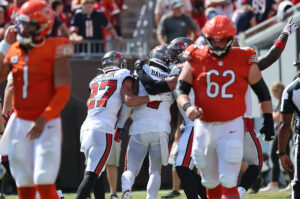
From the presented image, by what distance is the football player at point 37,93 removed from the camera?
6.44 metres

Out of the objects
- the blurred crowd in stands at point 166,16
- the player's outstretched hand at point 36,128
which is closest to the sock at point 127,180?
the player's outstretched hand at point 36,128

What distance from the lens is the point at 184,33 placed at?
14.1 m

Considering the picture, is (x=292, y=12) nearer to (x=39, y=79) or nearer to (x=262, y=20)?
(x=262, y=20)

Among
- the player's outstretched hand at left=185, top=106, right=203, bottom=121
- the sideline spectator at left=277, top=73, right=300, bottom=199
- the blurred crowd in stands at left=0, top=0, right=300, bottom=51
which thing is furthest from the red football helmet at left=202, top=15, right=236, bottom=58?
the blurred crowd in stands at left=0, top=0, right=300, bottom=51

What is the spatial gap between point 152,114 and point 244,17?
21.1ft

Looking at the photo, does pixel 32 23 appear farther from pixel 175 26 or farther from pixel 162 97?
pixel 175 26

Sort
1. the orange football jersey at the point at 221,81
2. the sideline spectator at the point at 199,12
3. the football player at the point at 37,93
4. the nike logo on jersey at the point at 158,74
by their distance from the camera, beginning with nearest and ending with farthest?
1. the football player at the point at 37,93
2. the orange football jersey at the point at 221,81
3. the nike logo on jersey at the point at 158,74
4. the sideline spectator at the point at 199,12

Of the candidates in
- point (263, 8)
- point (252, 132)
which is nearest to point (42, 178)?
point (252, 132)

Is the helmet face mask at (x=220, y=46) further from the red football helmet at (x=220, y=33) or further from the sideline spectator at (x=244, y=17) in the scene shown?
the sideline spectator at (x=244, y=17)

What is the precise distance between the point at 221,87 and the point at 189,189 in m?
1.64

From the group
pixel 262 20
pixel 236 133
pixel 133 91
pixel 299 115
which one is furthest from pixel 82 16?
pixel 236 133

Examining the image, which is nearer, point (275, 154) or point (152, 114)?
point (152, 114)

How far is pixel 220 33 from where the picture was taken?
6.87 meters

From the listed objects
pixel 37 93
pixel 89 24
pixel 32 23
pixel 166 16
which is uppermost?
pixel 166 16
